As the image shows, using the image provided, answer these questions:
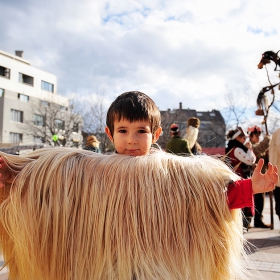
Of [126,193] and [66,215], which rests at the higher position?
[126,193]

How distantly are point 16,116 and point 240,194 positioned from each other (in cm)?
4309

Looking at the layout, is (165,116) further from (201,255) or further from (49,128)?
(201,255)

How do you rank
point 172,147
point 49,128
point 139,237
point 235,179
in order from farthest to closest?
point 49,128 < point 172,147 < point 235,179 < point 139,237

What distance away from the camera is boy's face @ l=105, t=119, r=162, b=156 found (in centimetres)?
196

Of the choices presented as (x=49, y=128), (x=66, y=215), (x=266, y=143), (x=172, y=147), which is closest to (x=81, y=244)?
(x=66, y=215)

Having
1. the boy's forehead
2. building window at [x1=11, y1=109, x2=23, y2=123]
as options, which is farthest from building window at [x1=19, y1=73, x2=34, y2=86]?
the boy's forehead

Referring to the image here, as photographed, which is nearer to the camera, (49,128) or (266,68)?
(266,68)

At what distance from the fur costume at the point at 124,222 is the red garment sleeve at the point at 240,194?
38 millimetres

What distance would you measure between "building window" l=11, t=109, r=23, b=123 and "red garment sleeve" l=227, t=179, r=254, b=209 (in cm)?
4269

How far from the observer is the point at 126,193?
68.8 inches

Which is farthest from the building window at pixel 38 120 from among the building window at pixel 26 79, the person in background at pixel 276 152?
the person in background at pixel 276 152

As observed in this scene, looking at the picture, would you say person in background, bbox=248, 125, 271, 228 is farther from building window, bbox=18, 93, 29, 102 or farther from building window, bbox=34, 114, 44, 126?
building window, bbox=18, 93, 29, 102

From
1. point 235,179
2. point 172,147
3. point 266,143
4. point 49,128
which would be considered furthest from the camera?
point 49,128

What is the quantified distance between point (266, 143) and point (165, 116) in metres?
26.2
